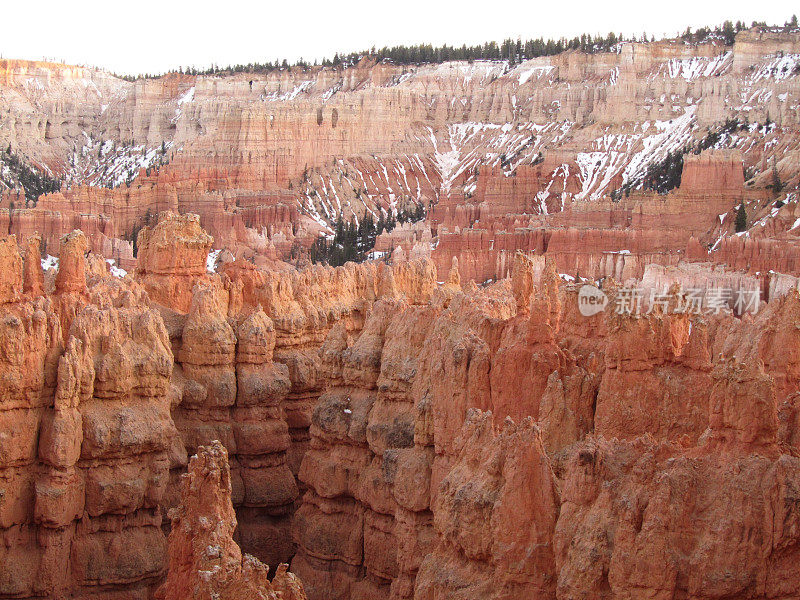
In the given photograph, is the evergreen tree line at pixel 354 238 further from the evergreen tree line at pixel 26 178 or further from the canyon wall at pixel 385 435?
the canyon wall at pixel 385 435

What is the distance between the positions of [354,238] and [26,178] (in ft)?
158

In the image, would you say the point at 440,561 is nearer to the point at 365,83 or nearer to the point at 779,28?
the point at 779,28

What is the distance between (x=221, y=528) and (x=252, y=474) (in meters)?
11.5

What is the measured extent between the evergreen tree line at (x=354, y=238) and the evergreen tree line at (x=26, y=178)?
35.9 meters

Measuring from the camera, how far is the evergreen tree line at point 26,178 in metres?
115

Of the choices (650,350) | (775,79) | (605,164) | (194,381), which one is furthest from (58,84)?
(650,350)

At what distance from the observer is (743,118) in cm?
8981

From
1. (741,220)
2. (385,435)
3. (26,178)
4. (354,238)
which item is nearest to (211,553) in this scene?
(385,435)

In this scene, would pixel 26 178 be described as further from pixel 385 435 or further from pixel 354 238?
pixel 385 435

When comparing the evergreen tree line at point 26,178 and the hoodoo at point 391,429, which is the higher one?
the hoodoo at point 391,429
